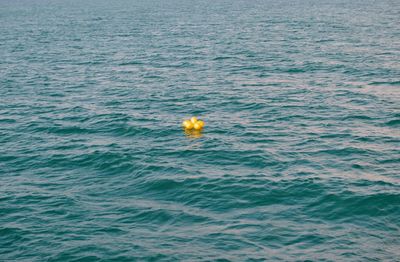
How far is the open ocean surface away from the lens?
925 inches

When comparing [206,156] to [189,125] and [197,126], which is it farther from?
[189,125]

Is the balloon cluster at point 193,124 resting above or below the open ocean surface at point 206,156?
above

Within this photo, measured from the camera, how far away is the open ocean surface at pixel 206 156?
23500 mm

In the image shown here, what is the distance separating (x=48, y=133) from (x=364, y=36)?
2156 inches

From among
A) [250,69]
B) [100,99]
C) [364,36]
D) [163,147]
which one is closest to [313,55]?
[250,69]

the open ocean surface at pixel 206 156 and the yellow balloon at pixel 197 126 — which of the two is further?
the yellow balloon at pixel 197 126

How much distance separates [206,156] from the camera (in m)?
33.5

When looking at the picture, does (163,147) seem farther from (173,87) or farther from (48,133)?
(173,87)

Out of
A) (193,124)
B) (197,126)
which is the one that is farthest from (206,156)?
(193,124)

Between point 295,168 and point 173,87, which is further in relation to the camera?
point 173,87

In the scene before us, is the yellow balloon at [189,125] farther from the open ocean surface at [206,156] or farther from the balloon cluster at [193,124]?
the open ocean surface at [206,156]

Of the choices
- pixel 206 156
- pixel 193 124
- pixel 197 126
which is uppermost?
pixel 193 124

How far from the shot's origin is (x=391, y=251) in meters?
21.8

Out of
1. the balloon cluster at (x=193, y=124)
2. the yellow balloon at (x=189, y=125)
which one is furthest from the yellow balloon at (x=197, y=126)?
the yellow balloon at (x=189, y=125)
